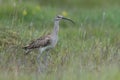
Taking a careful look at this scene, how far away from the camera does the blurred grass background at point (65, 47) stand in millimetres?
8880

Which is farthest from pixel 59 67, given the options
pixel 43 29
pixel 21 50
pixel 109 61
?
pixel 43 29

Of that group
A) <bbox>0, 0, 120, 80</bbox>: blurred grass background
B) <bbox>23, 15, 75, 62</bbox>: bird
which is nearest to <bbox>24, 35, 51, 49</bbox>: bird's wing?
<bbox>23, 15, 75, 62</bbox>: bird

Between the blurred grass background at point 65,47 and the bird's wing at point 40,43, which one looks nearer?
the blurred grass background at point 65,47

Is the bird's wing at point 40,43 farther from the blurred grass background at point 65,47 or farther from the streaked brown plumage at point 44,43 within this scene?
the blurred grass background at point 65,47

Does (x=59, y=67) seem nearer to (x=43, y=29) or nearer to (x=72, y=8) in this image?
(x=43, y=29)

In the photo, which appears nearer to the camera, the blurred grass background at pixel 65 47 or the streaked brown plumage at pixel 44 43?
the blurred grass background at pixel 65 47

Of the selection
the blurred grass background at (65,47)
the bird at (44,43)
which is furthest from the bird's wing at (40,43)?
the blurred grass background at (65,47)

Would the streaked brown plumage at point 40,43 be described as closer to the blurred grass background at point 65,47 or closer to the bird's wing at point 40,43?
the bird's wing at point 40,43

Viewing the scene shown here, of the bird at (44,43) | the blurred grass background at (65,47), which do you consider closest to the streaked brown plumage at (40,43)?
the bird at (44,43)

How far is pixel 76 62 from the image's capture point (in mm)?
9391

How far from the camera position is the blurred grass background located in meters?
8.88

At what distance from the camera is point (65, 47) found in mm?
11391

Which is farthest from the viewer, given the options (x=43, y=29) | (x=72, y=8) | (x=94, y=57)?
(x=72, y=8)

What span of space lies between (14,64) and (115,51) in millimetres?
1764
